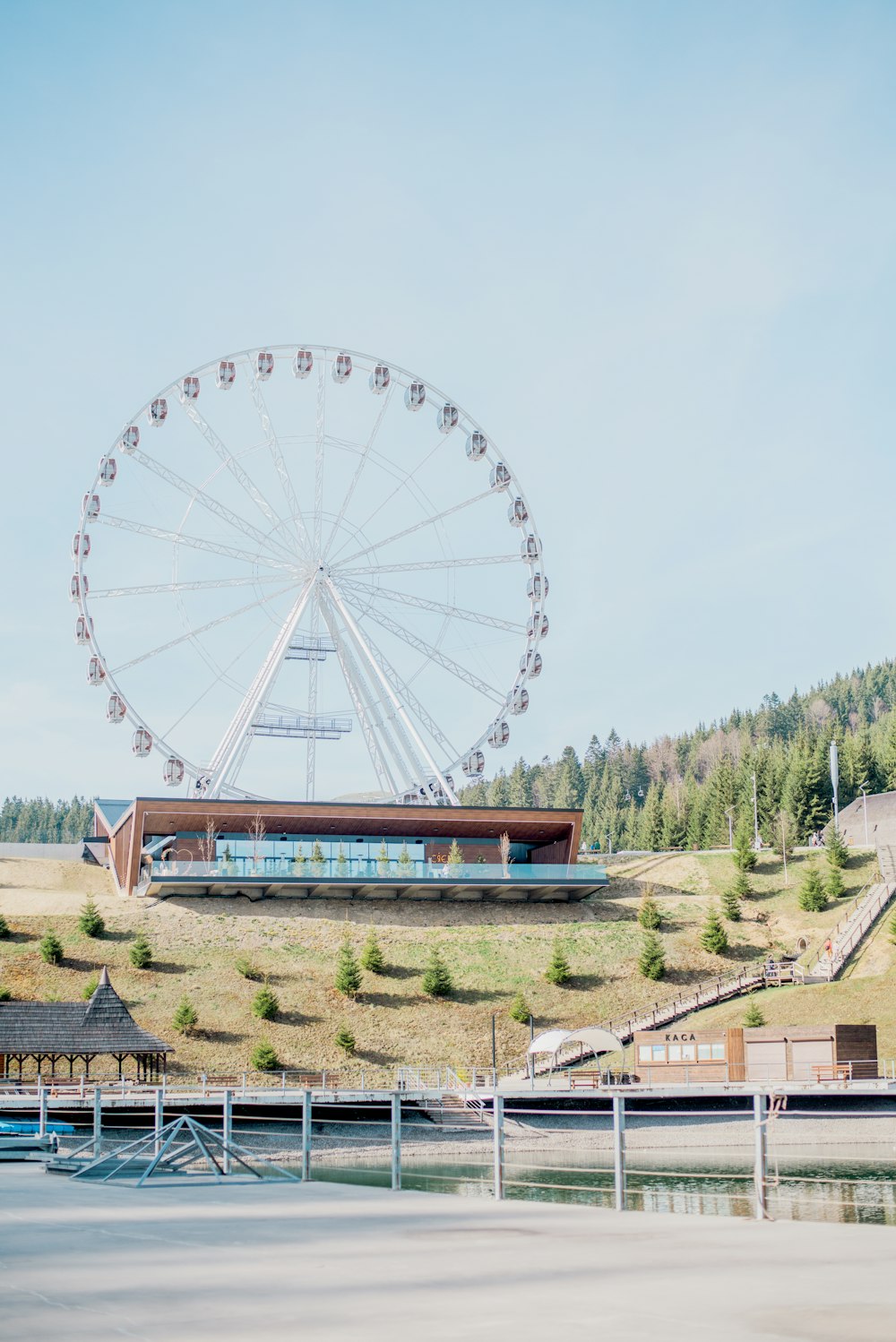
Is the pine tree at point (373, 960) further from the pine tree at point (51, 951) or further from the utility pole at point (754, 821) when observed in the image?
the utility pole at point (754, 821)

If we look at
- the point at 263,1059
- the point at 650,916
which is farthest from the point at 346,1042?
the point at 650,916

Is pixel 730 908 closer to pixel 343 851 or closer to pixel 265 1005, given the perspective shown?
pixel 343 851

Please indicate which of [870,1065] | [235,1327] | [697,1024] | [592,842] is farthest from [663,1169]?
[592,842]

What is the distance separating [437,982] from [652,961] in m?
10.2

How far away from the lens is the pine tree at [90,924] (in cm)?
6056

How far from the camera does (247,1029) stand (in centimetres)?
5369

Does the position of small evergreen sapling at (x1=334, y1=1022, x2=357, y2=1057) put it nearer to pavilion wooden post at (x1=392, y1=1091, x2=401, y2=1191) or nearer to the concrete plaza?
pavilion wooden post at (x1=392, y1=1091, x2=401, y2=1191)

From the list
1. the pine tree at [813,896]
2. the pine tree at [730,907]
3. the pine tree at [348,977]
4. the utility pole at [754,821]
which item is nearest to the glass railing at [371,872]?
the pine tree at [730,907]

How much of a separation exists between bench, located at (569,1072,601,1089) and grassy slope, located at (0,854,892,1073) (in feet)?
19.3

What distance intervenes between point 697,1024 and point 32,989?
26.7 meters

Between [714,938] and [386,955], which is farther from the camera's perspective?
[714,938]

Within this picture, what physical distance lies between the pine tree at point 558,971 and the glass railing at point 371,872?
333 inches

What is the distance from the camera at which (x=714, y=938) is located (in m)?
63.5

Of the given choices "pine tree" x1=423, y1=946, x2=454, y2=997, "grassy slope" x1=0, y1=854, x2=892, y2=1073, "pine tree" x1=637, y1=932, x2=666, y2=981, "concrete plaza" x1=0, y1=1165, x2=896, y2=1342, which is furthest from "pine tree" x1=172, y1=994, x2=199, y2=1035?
"concrete plaza" x1=0, y1=1165, x2=896, y2=1342
